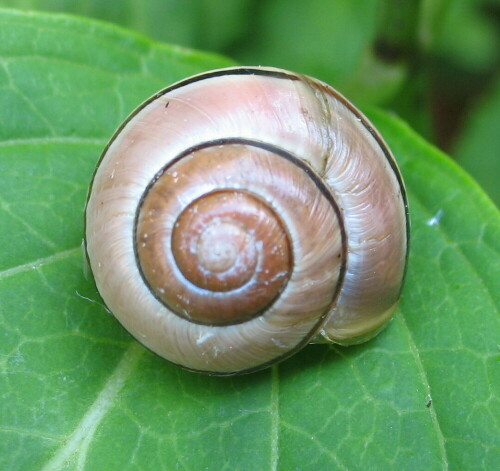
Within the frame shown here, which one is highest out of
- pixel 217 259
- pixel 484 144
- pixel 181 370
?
pixel 217 259

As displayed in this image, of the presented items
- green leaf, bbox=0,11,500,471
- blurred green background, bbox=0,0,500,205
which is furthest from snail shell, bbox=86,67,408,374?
blurred green background, bbox=0,0,500,205

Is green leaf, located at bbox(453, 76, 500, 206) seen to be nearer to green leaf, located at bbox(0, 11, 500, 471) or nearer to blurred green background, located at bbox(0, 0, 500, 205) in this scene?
blurred green background, located at bbox(0, 0, 500, 205)

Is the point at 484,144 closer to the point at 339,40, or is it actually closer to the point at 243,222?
the point at 339,40

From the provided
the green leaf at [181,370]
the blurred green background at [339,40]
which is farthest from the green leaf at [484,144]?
the green leaf at [181,370]

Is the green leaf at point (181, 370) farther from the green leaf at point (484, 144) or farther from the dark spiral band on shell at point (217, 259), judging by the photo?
the green leaf at point (484, 144)

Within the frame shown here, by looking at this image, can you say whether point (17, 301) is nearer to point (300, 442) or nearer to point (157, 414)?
point (157, 414)

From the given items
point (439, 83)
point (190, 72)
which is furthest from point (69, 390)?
point (439, 83)

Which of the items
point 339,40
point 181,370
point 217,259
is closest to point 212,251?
point 217,259
